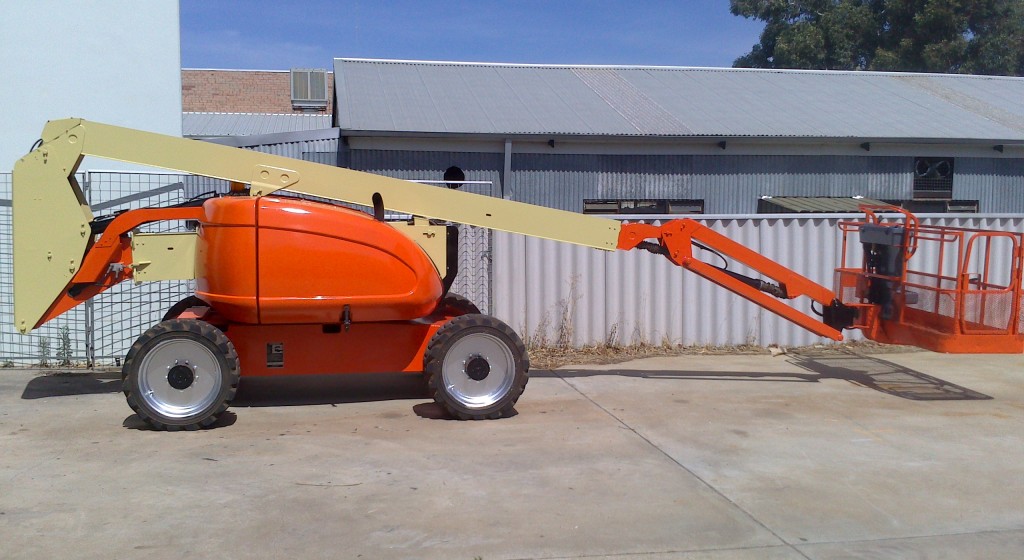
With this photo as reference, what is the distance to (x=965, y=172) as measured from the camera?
56.7ft

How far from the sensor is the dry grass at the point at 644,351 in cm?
1133

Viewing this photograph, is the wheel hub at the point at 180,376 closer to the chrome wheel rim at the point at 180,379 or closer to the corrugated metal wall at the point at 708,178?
the chrome wheel rim at the point at 180,379

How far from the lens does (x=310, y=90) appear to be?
36.4 meters

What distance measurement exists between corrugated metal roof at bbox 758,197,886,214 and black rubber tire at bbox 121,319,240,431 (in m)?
10.5

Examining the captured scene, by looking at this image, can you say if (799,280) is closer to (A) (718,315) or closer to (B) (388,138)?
(A) (718,315)

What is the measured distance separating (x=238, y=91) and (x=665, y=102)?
79.1 ft

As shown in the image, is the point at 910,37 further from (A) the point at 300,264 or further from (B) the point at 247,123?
(A) the point at 300,264

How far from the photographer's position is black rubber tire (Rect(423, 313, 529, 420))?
8008 millimetres

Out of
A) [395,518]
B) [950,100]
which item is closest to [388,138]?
[395,518]

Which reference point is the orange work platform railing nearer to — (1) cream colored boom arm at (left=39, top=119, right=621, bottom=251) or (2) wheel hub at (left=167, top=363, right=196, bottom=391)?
(1) cream colored boom arm at (left=39, top=119, right=621, bottom=251)

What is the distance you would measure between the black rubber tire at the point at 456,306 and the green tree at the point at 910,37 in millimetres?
31011

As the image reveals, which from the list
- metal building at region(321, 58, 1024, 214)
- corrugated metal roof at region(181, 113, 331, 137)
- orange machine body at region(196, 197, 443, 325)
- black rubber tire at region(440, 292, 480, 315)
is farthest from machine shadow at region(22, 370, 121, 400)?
corrugated metal roof at region(181, 113, 331, 137)

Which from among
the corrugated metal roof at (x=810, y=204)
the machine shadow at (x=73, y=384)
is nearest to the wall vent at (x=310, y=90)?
→ the corrugated metal roof at (x=810, y=204)

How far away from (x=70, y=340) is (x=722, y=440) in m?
7.48
